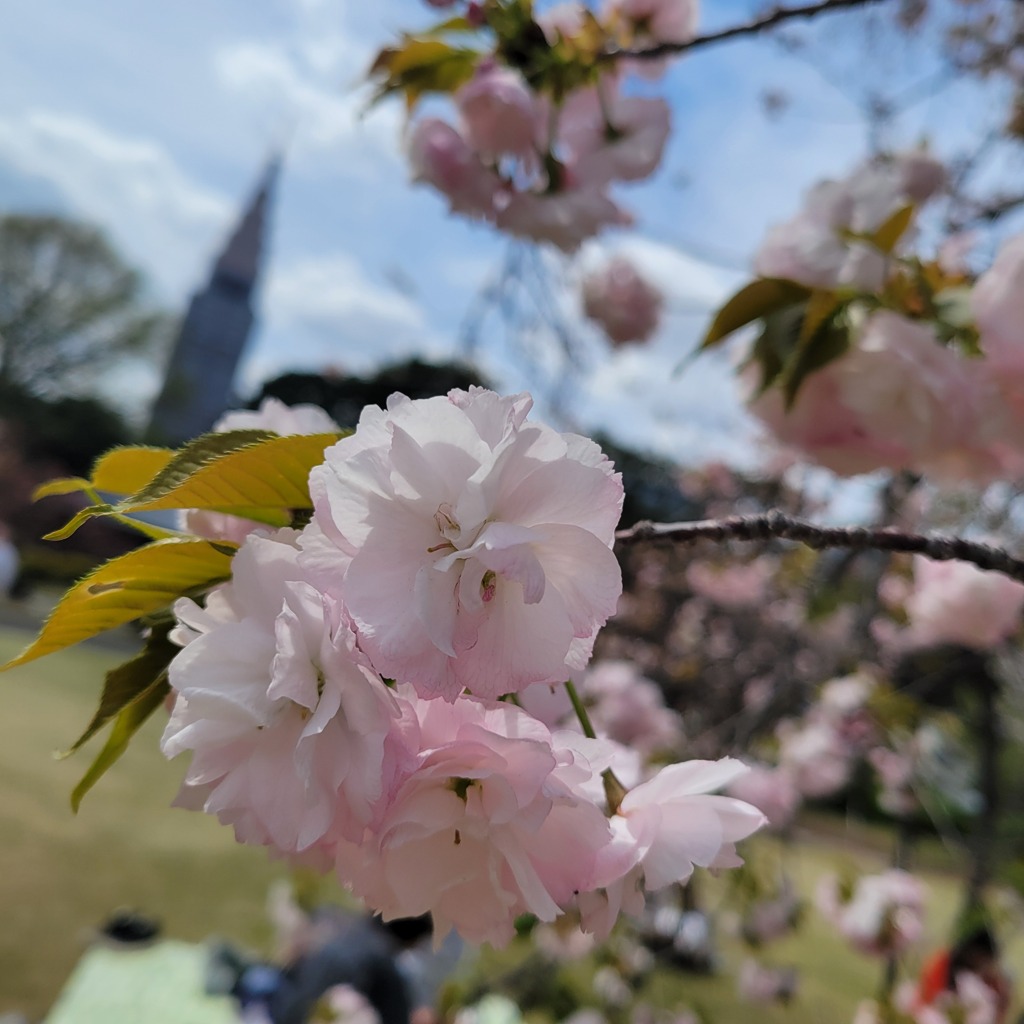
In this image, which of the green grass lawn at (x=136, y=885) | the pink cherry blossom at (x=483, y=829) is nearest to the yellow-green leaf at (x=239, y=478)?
the pink cherry blossom at (x=483, y=829)

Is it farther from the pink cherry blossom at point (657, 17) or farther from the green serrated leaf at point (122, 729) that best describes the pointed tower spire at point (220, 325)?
the green serrated leaf at point (122, 729)

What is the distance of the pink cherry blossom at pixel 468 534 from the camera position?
0.25 metres

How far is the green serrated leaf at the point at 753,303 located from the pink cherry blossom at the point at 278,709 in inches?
16.0

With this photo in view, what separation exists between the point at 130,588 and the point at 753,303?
0.49 m

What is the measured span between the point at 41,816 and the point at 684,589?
3.57 meters

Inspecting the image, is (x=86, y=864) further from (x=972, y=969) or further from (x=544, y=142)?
(x=544, y=142)

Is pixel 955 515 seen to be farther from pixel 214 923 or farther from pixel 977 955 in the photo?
pixel 214 923

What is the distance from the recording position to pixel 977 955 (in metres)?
1.62

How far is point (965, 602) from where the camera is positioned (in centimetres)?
115

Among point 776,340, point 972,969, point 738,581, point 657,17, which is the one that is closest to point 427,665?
point 776,340

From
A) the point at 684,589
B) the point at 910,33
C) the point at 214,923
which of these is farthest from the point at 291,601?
the point at 684,589

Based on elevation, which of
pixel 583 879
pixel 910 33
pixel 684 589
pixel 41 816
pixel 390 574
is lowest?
pixel 41 816

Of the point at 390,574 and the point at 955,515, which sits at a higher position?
the point at 390,574

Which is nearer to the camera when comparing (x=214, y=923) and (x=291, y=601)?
(x=291, y=601)
